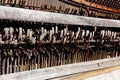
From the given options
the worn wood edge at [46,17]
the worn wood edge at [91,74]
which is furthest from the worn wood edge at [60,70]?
the worn wood edge at [46,17]

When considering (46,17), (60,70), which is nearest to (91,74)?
(60,70)

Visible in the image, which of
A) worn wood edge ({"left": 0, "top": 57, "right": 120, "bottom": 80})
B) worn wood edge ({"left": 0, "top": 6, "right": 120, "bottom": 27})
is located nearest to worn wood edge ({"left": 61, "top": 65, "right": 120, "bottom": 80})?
worn wood edge ({"left": 0, "top": 57, "right": 120, "bottom": 80})

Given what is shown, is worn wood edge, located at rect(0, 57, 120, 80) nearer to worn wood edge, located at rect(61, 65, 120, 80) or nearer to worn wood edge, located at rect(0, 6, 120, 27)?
worn wood edge, located at rect(61, 65, 120, 80)

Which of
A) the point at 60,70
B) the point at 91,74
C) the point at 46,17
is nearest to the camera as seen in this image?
the point at 46,17

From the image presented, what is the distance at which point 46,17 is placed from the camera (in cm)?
224

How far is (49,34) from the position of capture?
2350 millimetres

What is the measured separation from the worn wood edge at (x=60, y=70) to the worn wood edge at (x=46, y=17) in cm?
42

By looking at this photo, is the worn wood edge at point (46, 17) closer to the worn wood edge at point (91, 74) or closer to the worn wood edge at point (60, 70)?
the worn wood edge at point (60, 70)

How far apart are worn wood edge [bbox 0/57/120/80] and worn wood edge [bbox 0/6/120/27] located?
1.36ft

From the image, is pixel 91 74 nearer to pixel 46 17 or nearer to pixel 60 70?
pixel 60 70

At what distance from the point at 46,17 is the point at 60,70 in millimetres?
544

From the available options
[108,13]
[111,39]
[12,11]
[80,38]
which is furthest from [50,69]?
[108,13]

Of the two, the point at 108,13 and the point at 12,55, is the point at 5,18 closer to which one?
the point at 12,55

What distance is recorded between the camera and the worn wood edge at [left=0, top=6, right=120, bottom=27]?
6.61 ft
